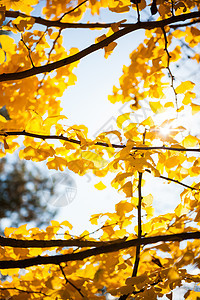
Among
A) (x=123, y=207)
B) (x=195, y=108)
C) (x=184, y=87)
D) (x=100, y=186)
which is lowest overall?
(x=123, y=207)

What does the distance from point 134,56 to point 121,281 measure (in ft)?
5.48

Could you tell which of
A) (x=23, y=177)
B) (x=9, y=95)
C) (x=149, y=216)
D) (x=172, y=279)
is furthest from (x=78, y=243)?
(x=23, y=177)

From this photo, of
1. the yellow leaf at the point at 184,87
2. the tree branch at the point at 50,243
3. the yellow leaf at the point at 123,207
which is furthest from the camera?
the yellow leaf at the point at 184,87

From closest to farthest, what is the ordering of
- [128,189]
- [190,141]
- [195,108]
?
[128,189]
[190,141]
[195,108]

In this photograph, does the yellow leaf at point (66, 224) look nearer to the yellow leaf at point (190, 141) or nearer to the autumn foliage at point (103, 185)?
the autumn foliage at point (103, 185)

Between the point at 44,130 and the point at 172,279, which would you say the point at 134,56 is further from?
the point at 172,279

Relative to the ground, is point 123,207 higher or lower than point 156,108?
lower

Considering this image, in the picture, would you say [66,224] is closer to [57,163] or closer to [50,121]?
[57,163]

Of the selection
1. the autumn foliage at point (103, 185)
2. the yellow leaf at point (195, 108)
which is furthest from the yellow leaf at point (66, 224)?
the yellow leaf at point (195, 108)

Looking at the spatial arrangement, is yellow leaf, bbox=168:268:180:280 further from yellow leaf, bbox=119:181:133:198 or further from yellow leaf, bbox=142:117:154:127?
yellow leaf, bbox=142:117:154:127

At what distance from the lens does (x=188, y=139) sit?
139cm

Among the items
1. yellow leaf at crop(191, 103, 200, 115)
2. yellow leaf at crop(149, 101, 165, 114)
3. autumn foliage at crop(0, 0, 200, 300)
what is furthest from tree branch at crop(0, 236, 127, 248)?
yellow leaf at crop(191, 103, 200, 115)

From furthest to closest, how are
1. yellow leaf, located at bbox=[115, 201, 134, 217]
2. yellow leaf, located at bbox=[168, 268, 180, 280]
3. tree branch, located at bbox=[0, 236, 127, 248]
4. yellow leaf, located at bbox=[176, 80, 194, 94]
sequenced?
yellow leaf, located at bbox=[176, 80, 194, 94], yellow leaf, located at bbox=[115, 201, 134, 217], tree branch, located at bbox=[0, 236, 127, 248], yellow leaf, located at bbox=[168, 268, 180, 280]

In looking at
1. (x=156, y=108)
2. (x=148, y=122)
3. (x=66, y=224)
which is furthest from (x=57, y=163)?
(x=156, y=108)
